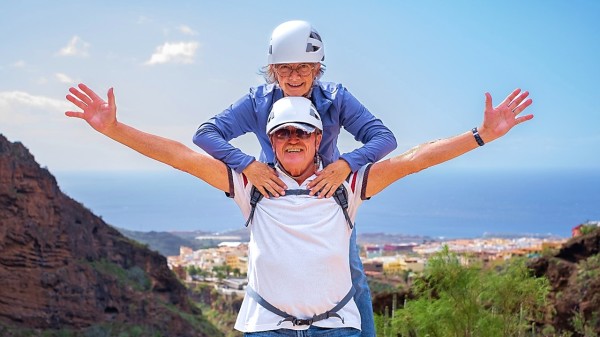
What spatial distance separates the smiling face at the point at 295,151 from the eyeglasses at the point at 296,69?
361mm

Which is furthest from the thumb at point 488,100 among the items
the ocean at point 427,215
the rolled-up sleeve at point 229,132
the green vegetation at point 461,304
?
the ocean at point 427,215

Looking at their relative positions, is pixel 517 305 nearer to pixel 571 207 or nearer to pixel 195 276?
pixel 195 276

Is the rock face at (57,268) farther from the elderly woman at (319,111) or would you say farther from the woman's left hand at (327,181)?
the woman's left hand at (327,181)

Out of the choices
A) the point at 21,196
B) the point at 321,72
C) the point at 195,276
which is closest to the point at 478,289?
the point at 321,72

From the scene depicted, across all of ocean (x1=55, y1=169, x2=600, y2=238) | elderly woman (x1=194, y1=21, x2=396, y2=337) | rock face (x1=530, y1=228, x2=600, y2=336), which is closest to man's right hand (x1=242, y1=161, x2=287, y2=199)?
elderly woman (x1=194, y1=21, x2=396, y2=337)

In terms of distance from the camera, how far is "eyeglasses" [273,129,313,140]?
247cm

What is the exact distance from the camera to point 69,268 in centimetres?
3400

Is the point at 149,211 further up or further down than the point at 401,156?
further up

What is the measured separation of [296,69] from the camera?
2799mm

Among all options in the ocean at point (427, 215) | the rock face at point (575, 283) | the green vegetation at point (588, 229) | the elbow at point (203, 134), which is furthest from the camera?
the ocean at point (427, 215)

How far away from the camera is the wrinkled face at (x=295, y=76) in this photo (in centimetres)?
280

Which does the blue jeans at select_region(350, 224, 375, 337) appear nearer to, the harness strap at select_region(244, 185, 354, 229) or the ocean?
the harness strap at select_region(244, 185, 354, 229)

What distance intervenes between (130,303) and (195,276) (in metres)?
28.9

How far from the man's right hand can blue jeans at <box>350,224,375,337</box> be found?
522mm
